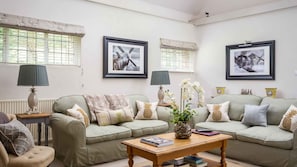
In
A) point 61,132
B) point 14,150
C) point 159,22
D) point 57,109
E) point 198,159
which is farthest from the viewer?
point 159,22

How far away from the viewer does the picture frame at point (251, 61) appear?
16.6 ft

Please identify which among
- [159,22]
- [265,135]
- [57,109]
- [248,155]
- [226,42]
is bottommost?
[248,155]

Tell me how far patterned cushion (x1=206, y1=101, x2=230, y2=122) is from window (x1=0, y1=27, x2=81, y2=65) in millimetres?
2547

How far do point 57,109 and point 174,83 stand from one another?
2.97 meters

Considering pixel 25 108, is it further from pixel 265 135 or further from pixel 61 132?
pixel 265 135

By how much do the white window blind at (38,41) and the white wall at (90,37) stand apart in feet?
0.44

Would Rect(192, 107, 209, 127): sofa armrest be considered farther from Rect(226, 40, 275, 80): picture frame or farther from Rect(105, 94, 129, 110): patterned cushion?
Rect(226, 40, 275, 80): picture frame

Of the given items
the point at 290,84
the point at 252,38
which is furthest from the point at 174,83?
the point at 290,84

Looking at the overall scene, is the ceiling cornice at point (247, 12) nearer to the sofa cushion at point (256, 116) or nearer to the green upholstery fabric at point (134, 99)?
the sofa cushion at point (256, 116)

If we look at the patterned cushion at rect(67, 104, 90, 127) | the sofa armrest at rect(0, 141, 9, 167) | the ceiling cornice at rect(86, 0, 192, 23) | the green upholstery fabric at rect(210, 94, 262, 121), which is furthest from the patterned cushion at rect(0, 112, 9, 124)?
the green upholstery fabric at rect(210, 94, 262, 121)

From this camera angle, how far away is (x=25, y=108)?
3939mm

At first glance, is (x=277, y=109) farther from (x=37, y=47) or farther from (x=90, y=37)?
(x=37, y=47)

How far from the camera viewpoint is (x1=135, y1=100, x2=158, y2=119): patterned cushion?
4488 millimetres

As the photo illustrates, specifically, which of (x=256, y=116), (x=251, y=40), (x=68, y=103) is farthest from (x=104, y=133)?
(x=251, y=40)
